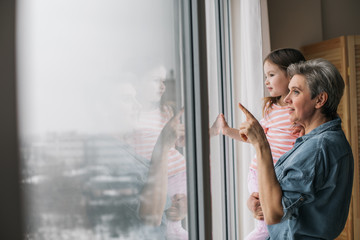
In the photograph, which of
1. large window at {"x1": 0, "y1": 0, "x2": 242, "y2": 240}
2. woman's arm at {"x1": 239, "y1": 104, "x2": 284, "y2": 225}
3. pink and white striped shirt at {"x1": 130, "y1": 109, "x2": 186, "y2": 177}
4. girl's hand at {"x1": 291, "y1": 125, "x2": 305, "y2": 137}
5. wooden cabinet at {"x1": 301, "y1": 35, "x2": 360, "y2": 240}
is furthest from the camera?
wooden cabinet at {"x1": 301, "y1": 35, "x2": 360, "y2": 240}

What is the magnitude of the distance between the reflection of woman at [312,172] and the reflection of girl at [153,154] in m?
0.28

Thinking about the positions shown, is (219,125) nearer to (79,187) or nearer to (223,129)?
(223,129)

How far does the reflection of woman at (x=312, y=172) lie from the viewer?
4.40ft

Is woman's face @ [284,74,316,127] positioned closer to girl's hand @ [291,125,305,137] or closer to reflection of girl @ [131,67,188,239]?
girl's hand @ [291,125,305,137]

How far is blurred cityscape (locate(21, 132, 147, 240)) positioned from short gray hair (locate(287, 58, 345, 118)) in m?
0.69

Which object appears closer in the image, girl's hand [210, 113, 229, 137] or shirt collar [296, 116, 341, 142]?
shirt collar [296, 116, 341, 142]

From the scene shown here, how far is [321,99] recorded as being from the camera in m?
1.42

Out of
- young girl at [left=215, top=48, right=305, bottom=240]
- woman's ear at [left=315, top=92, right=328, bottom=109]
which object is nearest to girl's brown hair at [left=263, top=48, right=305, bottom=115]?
young girl at [left=215, top=48, right=305, bottom=240]

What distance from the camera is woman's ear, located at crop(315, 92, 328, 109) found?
1.42 metres

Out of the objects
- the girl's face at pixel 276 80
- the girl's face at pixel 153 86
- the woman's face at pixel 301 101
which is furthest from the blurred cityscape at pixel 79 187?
the girl's face at pixel 276 80

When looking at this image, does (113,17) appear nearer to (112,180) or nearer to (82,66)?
(82,66)

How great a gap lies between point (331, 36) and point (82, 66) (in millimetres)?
2365

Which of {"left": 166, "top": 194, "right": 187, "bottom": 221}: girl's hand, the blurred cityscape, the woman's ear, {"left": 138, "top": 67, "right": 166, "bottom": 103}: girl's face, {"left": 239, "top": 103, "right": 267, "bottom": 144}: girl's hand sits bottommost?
{"left": 166, "top": 194, "right": 187, "bottom": 221}: girl's hand

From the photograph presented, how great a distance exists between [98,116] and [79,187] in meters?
0.20
